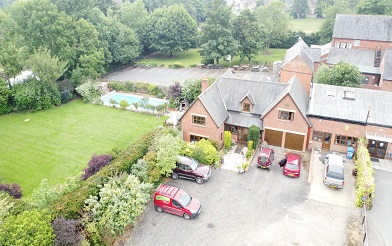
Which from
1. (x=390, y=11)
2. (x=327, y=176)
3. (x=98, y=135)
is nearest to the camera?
(x=327, y=176)

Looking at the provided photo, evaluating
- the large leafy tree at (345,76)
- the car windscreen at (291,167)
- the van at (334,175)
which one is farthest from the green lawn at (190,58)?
the van at (334,175)

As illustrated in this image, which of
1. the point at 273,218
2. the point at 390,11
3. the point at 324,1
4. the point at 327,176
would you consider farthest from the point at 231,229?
the point at 324,1

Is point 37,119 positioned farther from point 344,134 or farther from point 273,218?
point 344,134

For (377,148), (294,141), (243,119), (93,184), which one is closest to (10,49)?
(93,184)

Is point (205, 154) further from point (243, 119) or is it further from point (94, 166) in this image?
point (94, 166)

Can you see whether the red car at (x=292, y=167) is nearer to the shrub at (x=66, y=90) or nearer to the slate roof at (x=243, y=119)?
the slate roof at (x=243, y=119)

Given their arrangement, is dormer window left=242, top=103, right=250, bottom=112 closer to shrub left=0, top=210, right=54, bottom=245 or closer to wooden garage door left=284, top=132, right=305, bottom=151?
wooden garage door left=284, top=132, right=305, bottom=151
